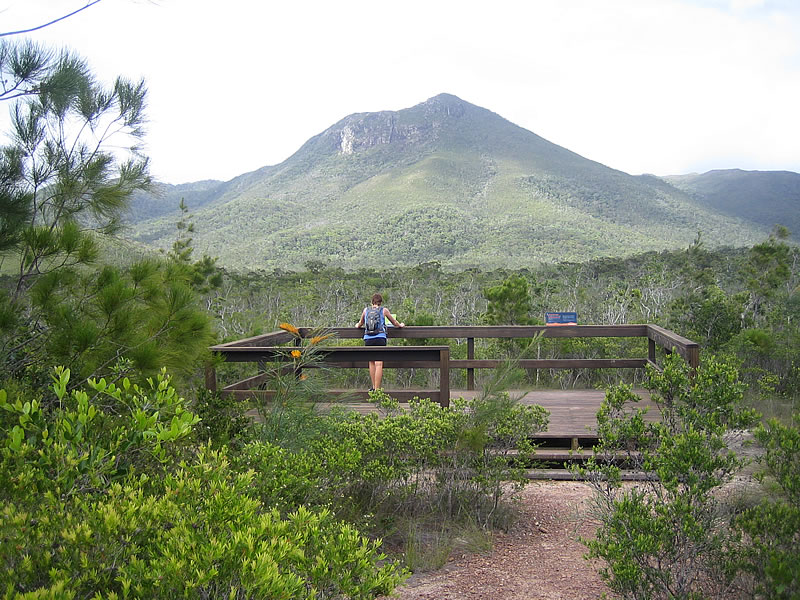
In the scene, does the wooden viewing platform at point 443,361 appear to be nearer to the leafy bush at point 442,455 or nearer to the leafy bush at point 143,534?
the leafy bush at point 442,455

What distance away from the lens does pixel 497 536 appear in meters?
A: 3.56

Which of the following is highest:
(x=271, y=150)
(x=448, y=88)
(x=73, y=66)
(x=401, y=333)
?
(x=448, y=88)

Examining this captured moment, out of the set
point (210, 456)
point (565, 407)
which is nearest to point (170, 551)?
point (210, 456)

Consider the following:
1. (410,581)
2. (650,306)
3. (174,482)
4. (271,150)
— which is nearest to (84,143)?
(174,482)

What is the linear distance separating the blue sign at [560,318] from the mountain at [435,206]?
32.1 m

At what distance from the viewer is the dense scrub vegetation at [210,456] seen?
1.53 meters

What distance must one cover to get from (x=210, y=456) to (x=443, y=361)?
2.49 meters

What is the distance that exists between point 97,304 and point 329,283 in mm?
15065

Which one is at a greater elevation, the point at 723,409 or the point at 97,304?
the point at 97,304

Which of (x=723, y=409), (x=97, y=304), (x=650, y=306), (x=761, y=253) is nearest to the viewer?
(x=723, y=409)

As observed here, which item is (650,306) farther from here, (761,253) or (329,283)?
(329,283)

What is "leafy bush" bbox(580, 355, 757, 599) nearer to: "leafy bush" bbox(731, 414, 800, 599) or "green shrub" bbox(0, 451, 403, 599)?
"leafy bush" bbox(731, 414, 800, 599)

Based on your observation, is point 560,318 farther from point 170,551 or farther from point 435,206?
point 435,206

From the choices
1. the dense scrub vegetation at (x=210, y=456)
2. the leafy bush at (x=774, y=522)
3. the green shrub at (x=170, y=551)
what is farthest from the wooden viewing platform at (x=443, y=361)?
the green shrub at (x=170, y=551)
